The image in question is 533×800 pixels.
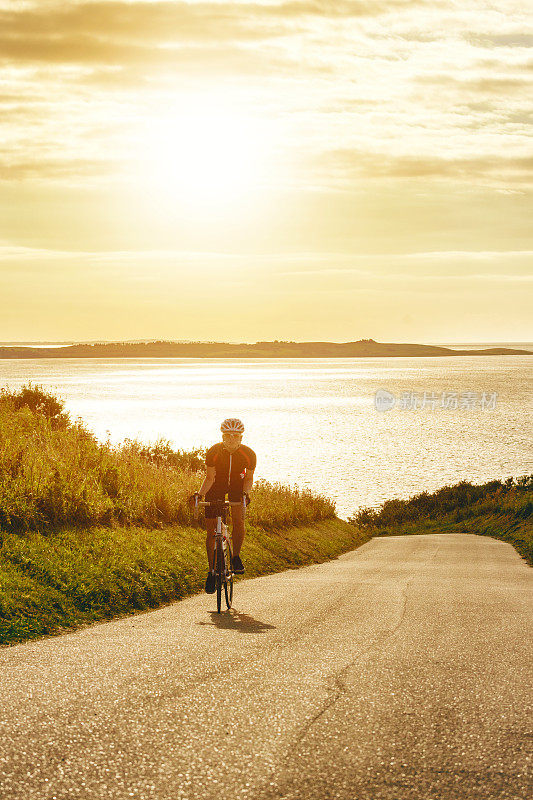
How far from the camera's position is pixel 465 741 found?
214 inches

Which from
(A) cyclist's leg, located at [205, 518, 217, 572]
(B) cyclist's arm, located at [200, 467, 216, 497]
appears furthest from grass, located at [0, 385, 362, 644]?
(B) cyclist's arm, located at [200, 467, 216, 497]

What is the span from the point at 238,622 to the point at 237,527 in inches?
58.7

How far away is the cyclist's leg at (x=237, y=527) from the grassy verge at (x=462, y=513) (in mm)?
24817

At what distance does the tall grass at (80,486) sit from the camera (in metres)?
14.1

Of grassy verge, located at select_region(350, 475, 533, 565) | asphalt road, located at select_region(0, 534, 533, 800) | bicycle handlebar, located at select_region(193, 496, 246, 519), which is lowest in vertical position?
grassy verge, located at select_region(350, 475, 533, 565)

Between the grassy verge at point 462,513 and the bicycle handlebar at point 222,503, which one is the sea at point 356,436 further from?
the bicycle handlebar at point 222,503

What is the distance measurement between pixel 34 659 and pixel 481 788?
4.40 meters

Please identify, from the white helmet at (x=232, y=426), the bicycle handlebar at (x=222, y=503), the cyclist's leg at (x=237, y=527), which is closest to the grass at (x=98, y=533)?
the cyclist's leg at (x=237, y=527)

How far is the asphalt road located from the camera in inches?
189

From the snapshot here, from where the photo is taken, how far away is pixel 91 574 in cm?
1191

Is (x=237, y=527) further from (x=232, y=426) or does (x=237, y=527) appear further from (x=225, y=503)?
(x=232, y=426)

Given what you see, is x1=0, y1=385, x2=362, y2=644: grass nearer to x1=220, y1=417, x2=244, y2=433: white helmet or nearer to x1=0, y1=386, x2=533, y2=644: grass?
x1=0, y1=386, x2=533, y2=644: grass

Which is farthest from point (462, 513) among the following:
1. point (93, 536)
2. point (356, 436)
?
point (356, 436)

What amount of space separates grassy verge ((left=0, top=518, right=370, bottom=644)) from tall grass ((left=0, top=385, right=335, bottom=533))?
470 millimetres
